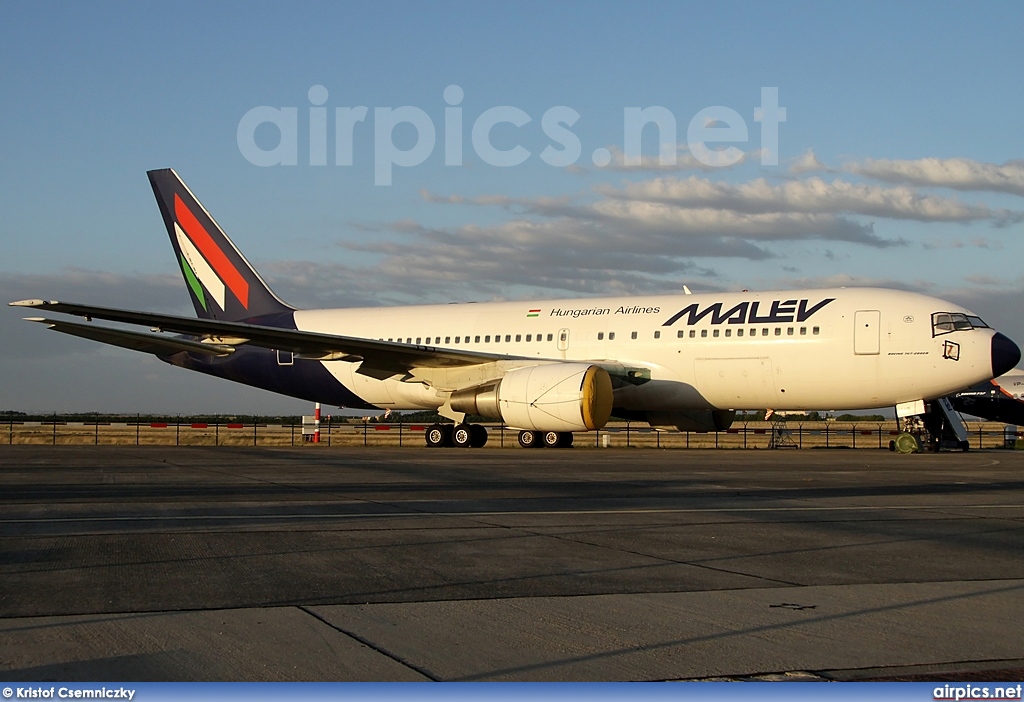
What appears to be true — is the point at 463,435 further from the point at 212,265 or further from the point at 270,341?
the point at 212,265

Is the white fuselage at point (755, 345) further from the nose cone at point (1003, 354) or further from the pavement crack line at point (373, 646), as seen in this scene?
the pavement crack line at point (373, 646)

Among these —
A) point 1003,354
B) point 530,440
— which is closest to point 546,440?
point 530,440

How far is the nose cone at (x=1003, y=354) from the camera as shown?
22.8 m

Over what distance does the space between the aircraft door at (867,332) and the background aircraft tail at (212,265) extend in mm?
18156

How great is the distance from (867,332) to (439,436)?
12.0 meters

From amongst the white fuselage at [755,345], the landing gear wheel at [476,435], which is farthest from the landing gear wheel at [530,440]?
the white fuselage at [755,345]

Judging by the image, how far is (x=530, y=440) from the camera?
29.9 metres

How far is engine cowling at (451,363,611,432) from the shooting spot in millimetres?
23469

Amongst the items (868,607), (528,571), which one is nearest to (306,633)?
(528,571)

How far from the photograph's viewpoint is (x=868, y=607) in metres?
6.46

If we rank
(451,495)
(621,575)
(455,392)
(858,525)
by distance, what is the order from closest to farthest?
(621,575)
(858,525)
(451,495)
(455,392)

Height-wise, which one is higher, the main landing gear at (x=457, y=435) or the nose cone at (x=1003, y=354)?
the nose cone at (x=1003, y=354)

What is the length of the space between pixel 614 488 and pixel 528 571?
23.8 ft

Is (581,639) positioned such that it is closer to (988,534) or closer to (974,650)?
(974,650)
